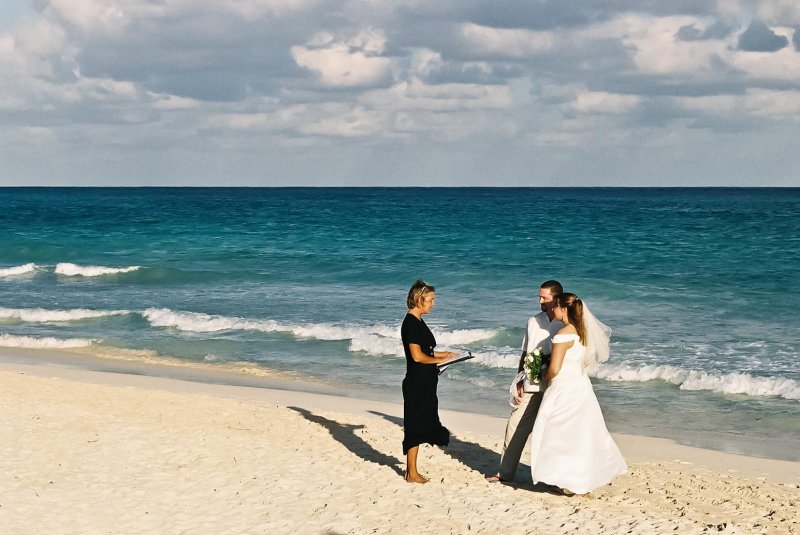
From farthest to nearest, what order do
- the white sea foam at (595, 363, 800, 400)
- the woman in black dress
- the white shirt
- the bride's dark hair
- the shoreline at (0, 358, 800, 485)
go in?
the white sea foam at (595, 363, 800, 400)
the shoreline at (0, 358, 800, 485)
the white shirt
the woman in black dress
the bride's dark hair

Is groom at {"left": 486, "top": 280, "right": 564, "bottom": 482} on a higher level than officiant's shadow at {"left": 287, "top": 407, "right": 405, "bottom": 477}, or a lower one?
higher

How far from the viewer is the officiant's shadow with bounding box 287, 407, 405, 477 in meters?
10.1

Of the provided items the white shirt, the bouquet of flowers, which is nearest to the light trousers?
the bouquet of flowers

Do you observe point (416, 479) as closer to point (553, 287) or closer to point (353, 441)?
point (353, 441)

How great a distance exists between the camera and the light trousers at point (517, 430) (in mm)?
8898

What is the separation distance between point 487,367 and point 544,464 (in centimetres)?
825

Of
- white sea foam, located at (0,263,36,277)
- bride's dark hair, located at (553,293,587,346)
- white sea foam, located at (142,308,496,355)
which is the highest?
bride's dark hair, located at (553,293,587,346)

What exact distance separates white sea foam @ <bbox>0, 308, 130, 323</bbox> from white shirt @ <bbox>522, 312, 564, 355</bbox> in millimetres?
17158

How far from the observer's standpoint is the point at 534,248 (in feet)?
137

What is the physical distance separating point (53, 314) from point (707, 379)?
52.6 ft

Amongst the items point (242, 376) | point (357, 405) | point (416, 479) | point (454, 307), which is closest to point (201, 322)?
point (242, 376)

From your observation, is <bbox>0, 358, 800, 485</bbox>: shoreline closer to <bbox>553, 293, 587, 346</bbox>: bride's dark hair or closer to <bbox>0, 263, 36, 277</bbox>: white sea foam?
<bbox>553, 293, 587, 346</bbox>: bride's dark hair

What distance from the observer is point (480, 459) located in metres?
10.3

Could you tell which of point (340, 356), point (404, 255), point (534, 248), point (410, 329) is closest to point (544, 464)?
point (410, 329)
